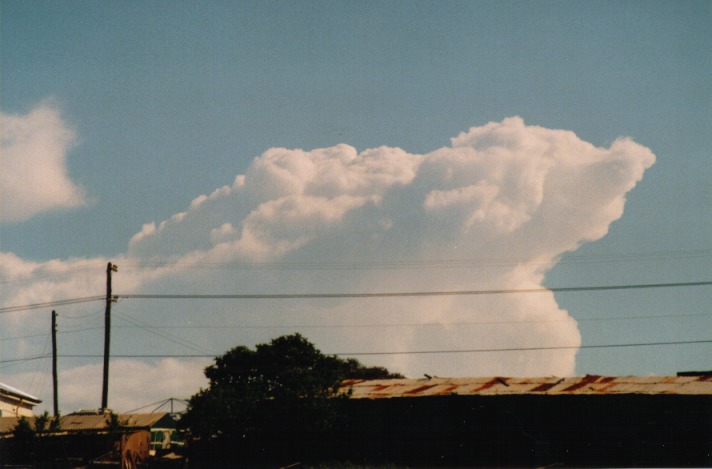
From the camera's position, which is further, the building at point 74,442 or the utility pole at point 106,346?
the utility pole at point 106,346

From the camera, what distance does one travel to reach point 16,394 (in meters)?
60.9

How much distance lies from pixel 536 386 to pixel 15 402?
165ft

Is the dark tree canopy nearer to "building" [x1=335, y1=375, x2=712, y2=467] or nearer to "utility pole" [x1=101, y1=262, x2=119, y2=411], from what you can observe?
"building" [x1=335, y1=375, x2=712, y2=467]

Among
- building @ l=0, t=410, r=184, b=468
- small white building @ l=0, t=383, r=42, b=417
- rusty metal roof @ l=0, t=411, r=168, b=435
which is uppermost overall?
small white building @ l=0, t=383, r=42, b=417

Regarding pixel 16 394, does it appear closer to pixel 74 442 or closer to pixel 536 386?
pixel 74 442

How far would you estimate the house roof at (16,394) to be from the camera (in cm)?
5903

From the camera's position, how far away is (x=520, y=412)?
→ 105 feet

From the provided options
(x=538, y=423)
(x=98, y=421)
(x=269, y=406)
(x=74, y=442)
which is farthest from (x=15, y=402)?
(x=538, y=423)

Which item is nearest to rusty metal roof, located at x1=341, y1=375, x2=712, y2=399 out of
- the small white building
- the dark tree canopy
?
the dark tree canopy

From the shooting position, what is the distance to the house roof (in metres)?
59.0

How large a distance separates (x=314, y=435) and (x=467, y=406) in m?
7.78

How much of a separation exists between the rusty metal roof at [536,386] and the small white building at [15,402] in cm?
3825

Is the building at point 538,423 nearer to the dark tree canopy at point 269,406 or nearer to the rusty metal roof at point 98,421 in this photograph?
the dark tree canopy at point 269,406

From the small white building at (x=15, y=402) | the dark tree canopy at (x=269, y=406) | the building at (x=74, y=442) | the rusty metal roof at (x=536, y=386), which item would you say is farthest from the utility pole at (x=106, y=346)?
the small white building at (x=15, y=402)
